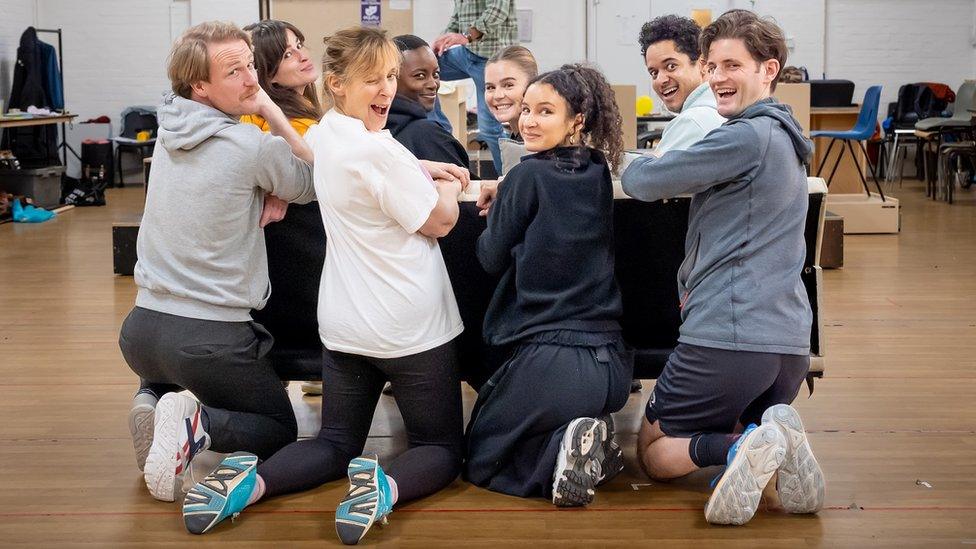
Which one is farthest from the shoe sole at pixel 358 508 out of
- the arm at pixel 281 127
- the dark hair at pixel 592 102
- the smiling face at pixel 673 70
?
the smiling face at pixel 673 70

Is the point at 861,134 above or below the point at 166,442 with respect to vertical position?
above

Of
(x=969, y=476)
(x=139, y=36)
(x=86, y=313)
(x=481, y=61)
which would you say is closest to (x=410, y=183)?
(x=969, y=476)

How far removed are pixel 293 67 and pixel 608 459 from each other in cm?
151

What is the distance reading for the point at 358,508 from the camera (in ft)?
7.98

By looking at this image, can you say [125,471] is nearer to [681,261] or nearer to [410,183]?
[410,183]

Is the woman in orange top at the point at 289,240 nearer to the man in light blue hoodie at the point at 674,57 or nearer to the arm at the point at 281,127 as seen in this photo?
the arm at the point at 281,127

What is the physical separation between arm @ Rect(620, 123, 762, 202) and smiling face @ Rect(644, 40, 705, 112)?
84 cm

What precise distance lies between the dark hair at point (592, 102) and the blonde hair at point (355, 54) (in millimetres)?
391

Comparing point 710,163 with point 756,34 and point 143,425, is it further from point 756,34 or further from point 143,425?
point 143,425

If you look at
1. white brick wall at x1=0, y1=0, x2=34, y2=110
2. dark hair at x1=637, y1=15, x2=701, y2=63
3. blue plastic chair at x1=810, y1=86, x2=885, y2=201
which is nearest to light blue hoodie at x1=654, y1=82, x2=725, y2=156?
dark hair at x1=637, y1=15, x2=701, y2=63

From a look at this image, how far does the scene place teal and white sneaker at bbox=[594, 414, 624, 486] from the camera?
2.65 metres

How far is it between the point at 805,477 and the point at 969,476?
619mm

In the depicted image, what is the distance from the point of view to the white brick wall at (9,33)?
1140cm

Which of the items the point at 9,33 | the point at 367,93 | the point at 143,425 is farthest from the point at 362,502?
the point at 9,33
